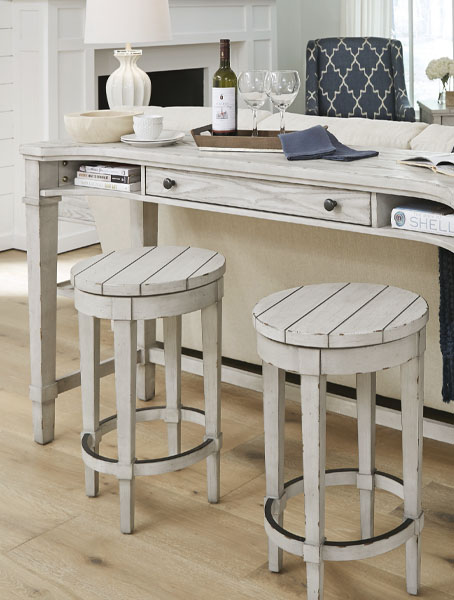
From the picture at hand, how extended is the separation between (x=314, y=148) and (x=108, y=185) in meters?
0.63

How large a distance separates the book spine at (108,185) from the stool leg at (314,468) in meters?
0.92

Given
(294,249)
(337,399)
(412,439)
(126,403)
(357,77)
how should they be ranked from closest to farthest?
(412,439), (126,403), (337,399), (294,249), (357,77)

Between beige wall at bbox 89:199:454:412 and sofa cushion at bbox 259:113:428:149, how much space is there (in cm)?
27

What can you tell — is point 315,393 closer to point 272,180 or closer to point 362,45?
point 272,180

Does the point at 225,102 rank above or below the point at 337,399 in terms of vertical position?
above

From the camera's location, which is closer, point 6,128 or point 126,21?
point 126,21

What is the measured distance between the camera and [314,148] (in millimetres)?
2178

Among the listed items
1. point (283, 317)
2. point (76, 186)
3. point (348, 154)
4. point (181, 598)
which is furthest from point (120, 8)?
point (181, 598)

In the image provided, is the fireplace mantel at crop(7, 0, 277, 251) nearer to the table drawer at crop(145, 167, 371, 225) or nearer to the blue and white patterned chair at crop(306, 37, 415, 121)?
the blue and white patterned chair at crop(306, 37, 415, 121)

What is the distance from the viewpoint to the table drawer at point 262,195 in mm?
2029

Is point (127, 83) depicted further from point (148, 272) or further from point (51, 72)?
point (148, 272)

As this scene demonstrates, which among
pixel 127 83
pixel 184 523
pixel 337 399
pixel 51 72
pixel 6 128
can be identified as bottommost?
pixel 184 523

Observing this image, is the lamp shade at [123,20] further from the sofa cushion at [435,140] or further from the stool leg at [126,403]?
the stool leg at [126,403]

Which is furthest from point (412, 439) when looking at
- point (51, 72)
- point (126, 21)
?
point (51, 72)
